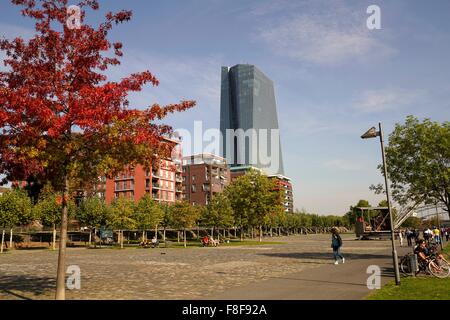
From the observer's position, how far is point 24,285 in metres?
14.8

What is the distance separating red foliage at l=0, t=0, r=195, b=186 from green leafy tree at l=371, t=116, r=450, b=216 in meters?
17.7

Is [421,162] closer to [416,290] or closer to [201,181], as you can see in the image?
[416,290]

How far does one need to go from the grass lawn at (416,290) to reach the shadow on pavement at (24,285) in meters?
10.7

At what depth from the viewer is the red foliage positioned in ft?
33.5

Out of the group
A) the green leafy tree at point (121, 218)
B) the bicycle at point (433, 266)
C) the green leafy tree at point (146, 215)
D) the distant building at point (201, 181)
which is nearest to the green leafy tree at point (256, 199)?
the green leafy tree at point (146, 215)

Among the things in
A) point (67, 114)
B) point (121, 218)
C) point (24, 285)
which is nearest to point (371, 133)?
point (67, 114)

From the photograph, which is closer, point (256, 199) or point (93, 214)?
point (93, 214)

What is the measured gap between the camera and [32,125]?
10570 mm

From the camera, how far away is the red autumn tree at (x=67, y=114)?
33.6 ft

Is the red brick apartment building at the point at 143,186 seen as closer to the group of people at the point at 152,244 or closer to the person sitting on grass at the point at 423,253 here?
the group of people at the point at 152,244

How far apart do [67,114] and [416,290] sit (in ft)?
37.3
